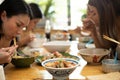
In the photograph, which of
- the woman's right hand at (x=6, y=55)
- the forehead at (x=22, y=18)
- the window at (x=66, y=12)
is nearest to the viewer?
the woman's right hand at (x=6, y=55)

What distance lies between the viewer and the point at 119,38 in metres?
1.76

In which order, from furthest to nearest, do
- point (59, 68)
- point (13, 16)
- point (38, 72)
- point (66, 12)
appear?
1. point (66, 12)
2. point (13, 16)
3. point (38, 72)
4. point (59, 68)

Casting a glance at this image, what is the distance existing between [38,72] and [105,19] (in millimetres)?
668

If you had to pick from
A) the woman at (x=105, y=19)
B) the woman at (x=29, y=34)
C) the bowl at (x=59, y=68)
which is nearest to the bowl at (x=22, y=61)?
the bowl at (x=59, y=68)

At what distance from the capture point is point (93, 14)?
6.40 feet

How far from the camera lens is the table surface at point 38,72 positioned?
1.43 metres

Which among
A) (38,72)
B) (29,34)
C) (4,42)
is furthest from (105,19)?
(29,34)

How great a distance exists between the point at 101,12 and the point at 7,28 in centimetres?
82

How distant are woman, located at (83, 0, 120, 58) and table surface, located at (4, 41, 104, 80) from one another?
0.29 metres

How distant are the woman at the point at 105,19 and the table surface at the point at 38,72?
0.95ft

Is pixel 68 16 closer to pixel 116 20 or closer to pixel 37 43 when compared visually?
pixel 37 43

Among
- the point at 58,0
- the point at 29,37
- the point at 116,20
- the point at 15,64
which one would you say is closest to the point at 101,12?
the point at 116,20

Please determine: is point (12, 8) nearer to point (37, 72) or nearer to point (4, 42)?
point (4, 42)

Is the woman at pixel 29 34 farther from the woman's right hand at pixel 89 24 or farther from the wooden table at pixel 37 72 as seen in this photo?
the wooden table at pixel 37 72
